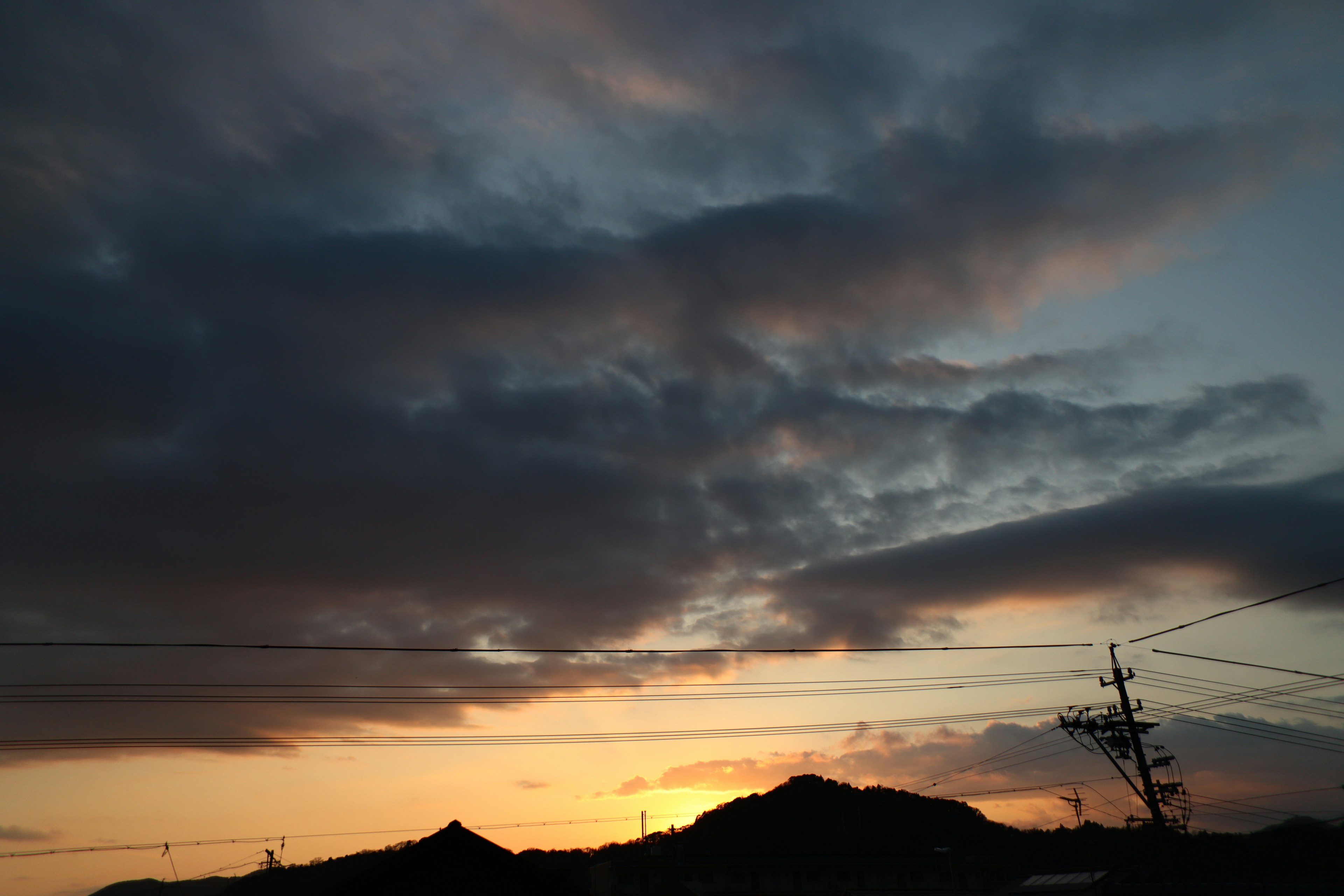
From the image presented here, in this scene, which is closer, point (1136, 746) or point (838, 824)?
point (1136, 746)

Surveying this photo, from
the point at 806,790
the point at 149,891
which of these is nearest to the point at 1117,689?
the point at 806,790

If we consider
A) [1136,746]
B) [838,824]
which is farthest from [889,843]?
[1136,746]

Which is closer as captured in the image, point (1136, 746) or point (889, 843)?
point (1136, 746)

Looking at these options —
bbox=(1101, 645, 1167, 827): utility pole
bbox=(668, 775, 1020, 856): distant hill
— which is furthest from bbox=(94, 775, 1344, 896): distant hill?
bbox=(1101, 645, 1167, 827): utility pole

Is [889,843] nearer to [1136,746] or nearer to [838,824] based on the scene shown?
[838,824]

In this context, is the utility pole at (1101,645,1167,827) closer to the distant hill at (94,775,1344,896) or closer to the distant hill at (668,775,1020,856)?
the distant hill at (94,775,1344,896)

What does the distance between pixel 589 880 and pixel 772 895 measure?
3415 centimetres

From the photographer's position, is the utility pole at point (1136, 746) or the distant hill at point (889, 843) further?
the distant hill at point (889, 843)

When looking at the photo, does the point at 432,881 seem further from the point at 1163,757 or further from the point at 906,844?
the point at 906,844

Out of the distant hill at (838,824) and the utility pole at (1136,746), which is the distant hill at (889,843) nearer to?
the distant hill at (838,824)

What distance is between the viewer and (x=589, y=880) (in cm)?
11744

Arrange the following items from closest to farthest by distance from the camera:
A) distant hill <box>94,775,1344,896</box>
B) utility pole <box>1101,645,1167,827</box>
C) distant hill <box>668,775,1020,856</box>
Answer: utility pole <box>1101,645,1167,827</box>
distant hill <box>94,775,1344,896</box>
distant hill <box>668,775,1020,856</box>

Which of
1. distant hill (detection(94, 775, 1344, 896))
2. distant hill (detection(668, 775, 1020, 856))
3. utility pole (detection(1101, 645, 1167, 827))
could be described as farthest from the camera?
distant hill (detection(668, 775, 1020, 856))

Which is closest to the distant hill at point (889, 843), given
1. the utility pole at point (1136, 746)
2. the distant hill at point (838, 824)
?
the distant hill at point (838, 824)
